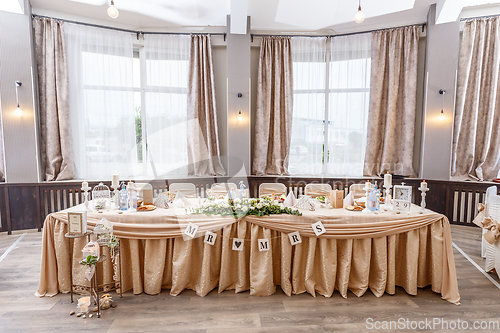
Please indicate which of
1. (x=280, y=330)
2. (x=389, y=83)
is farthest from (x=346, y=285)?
(x=389, y=83)

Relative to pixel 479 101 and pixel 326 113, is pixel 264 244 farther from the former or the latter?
pixel 479 101

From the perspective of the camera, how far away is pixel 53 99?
4.49 m

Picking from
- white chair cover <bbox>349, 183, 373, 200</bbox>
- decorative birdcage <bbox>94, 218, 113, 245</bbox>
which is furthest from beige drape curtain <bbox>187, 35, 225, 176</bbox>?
decorative birdcage <bbox>94, 218, 113, 245</bbox>

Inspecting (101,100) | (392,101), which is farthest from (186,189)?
(392,101)

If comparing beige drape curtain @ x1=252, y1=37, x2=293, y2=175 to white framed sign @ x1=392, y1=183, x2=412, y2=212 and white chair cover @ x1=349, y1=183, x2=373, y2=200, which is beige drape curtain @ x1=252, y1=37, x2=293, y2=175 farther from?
white framed sign @ x1=392, y1=183, x2=412, y2=212

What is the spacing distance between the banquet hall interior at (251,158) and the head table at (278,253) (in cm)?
2

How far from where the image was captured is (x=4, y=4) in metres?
4.00

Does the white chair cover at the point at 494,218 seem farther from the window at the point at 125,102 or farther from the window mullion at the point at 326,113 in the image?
the window at the point at 125,102

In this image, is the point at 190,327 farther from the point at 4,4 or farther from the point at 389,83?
the point at 4,4

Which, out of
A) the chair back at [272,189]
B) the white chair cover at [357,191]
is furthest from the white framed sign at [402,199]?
the chair back at [272,189]

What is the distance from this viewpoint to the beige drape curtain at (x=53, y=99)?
4.40 metres

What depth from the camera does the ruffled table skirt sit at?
247 cm

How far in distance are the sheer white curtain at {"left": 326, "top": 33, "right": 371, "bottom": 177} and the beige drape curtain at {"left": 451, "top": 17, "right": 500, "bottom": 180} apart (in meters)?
1.52

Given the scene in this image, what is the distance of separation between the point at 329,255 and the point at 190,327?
137 centimetres
